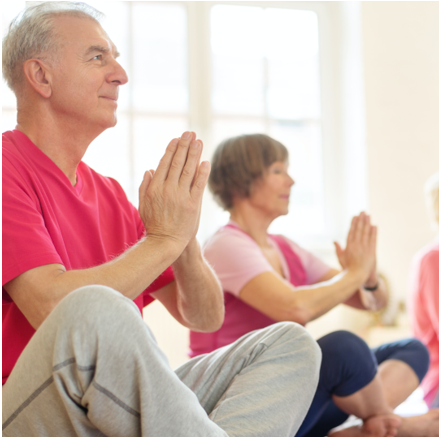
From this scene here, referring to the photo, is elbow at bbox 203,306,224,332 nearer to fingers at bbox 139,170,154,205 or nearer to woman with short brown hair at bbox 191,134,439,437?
woman with short brown hair at bbox 191,134,439,437

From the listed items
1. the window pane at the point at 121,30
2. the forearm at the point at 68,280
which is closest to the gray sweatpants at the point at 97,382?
the forearm at the point at 68,280

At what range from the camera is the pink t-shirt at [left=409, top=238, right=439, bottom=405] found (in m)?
1.72

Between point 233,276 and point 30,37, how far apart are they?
2.72 feet

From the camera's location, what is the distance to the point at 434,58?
3729 mm

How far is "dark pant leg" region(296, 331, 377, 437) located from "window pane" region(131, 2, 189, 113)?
8.46 feet

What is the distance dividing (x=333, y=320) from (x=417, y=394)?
1021mm

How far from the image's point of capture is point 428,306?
1.77 m

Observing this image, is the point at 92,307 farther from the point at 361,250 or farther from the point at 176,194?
the point at 361,250

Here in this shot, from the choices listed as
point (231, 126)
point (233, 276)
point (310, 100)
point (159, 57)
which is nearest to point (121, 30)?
point (159, 57)

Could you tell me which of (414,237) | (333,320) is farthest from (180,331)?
(414,237)

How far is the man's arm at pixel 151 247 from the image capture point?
896 mm

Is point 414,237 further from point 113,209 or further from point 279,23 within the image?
point 113,209

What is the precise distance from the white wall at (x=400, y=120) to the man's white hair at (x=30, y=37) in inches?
108

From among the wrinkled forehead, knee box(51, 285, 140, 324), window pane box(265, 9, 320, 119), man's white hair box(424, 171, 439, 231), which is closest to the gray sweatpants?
knee box(51, 285, 140, 324)
